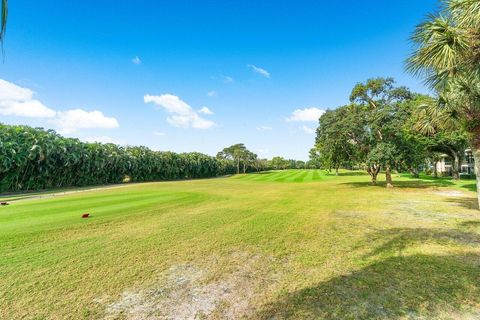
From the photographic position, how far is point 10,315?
344 centimetres

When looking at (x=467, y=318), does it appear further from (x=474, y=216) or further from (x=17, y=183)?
(x=17, y=183)

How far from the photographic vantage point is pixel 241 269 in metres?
5.14

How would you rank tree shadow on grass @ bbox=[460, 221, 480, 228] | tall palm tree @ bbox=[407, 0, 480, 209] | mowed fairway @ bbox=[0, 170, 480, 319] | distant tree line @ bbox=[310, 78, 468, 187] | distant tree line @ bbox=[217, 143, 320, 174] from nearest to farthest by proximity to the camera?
mowed fairway @ bbox=[0, 170, 480, 319]
tall palm tree @ bbox=[407, 0, 480, 209]
tree shadow on grass @ bbox=[460, 221, 480, 228]
distant tree line @ bbox=[310, 78, 468, 187]
distant tree line @ bbox=[217, 143, 320, 174]

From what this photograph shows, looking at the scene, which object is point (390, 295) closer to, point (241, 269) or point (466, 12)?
point (241, 269)

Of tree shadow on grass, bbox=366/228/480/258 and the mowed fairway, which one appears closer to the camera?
the mowed fairway

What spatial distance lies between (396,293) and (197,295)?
129 inches

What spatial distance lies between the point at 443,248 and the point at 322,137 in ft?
71.1

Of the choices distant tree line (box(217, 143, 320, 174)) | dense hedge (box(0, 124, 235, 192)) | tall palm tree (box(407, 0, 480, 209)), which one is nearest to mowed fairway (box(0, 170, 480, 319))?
tall palm tree (box(407, 0, 480, 209))

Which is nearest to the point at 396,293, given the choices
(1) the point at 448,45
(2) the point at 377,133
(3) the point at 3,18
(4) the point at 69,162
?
(3) the point at 3,18

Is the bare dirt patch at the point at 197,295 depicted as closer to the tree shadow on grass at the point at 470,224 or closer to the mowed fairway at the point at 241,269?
the mowed fairway at the point at 241,269

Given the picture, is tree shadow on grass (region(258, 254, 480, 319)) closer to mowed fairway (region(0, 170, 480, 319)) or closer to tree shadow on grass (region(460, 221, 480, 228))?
mowed fairway (region(0, 170, 480, 319))

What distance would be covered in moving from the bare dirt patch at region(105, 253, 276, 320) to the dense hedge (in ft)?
111

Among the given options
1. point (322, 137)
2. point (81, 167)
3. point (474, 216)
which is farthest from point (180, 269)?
point (81, 167)

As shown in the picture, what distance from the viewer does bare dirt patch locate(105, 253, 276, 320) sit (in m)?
3.55
